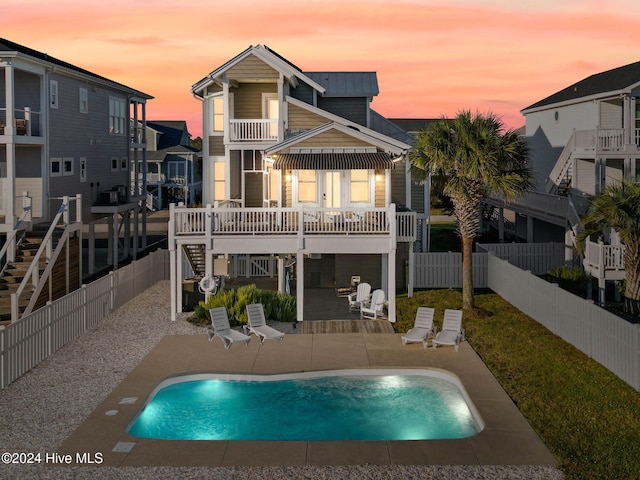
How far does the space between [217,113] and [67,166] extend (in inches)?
285

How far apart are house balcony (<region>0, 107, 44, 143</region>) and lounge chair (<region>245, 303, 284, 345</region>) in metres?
12.2

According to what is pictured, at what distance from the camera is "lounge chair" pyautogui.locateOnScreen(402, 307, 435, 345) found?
2080cm

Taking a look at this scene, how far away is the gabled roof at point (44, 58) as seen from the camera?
26453 millimetres

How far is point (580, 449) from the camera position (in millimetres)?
13188

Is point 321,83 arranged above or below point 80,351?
above

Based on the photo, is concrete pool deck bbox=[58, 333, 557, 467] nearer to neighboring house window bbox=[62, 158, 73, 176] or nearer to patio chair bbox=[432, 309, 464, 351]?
patio chair bbox=[432, 309, 464, 351]

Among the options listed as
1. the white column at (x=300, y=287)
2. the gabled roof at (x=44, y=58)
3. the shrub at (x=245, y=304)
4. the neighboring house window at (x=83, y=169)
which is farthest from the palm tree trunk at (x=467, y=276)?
the neighboring house window at (x=83, y=169)

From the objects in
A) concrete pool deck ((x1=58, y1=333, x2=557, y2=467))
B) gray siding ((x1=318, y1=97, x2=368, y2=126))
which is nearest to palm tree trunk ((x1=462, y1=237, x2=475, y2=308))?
concrete pool deck ((x1=58, y1=333, x2=557, y2=467))

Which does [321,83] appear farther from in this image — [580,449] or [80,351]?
[580,449]

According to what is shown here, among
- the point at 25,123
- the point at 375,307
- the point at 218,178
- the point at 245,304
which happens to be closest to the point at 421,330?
the point at 375,307

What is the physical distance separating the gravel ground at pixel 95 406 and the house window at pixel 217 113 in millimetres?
9933

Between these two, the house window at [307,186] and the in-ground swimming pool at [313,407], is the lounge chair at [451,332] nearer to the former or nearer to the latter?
the in-ground swimming pool at [313,407]

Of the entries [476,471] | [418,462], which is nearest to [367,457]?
[418,462]

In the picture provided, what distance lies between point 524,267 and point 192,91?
1658cm
